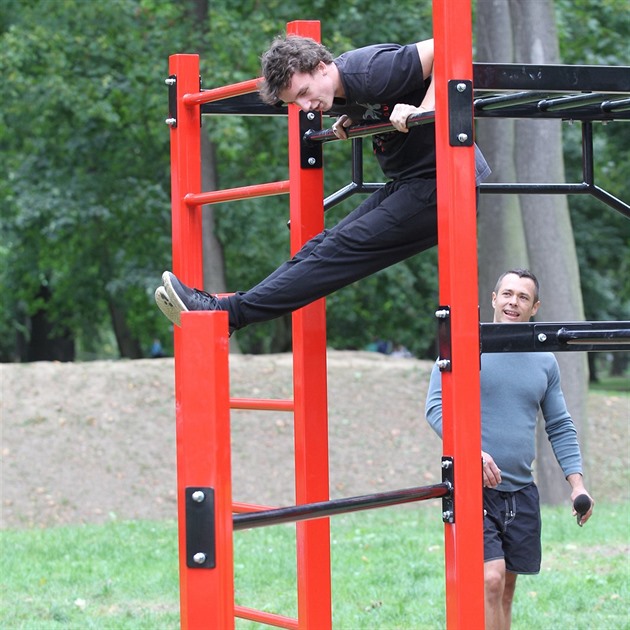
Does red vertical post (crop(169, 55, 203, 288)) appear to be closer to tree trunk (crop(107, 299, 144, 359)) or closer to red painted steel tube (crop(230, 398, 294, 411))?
red painted steel tube (crop(230, 398, 294, 411))

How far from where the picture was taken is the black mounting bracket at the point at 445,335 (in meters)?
2.87

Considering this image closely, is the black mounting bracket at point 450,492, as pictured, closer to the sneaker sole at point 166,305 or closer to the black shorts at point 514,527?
the sneaker sole at point 166,305

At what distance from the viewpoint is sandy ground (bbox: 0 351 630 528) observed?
11.0m

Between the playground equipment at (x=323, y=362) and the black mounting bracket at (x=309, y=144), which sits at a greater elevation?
the black mounting bracket at (x=309, y=144)

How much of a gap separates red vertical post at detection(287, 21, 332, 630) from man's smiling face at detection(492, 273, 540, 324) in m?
0.66

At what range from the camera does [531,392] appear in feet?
13.0

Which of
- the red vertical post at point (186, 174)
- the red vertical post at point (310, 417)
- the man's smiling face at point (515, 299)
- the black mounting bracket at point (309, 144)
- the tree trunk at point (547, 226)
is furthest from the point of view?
the tree trunk at point (547, 226)

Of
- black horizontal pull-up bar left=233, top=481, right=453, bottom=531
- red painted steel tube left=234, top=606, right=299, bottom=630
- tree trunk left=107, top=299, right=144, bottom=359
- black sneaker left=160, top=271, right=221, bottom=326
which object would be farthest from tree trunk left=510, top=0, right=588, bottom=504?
tree trunk left=107, top=299, right=144, bottom=359

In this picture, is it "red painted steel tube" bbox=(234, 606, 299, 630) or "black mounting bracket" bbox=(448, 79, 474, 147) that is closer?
"black mounting bracket" bbox=(448, 79, 474, 147)

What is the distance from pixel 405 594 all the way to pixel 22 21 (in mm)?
12720

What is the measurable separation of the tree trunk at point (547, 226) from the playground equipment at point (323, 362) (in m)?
5.73

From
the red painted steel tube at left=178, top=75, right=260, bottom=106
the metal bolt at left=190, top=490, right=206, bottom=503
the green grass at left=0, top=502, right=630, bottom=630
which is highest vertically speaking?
the red painted steel tube at left=178, top=75, right=260, bottom=106

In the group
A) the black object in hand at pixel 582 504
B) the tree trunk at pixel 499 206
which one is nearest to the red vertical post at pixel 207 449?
the black object in hand at pixel 582 504

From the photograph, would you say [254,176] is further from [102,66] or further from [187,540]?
[187,540]
